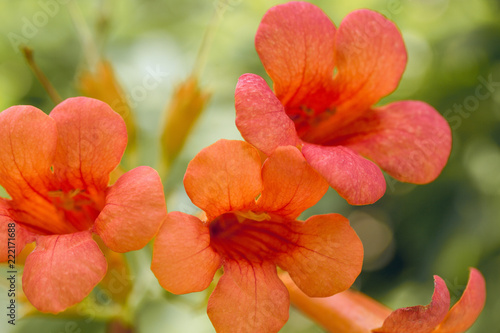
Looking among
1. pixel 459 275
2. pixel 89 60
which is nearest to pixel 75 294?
pixel 89 60

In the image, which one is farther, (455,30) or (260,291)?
(455,30)

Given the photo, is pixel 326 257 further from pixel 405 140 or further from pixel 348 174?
pixel 405 140

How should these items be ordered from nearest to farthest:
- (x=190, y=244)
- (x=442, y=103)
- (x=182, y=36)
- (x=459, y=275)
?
(x=190, y=244)
(x=459, y=275)
(x=442, y=103)
(x=182, y=36)

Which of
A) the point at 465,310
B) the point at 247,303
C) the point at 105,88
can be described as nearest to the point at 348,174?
the point at 247,303

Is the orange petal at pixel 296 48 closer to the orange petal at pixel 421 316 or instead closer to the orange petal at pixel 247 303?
the orange petal at pixel 247 303

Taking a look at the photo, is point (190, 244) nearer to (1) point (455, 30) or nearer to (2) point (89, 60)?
(2) point (89, 60)

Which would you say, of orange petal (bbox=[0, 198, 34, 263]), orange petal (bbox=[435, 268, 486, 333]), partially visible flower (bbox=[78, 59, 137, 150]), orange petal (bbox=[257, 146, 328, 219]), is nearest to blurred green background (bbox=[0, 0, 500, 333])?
partially visible flower (bbox=[78, 59, 137, 150])

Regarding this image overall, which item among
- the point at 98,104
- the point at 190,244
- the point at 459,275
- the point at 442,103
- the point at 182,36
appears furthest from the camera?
the point at 182,36
